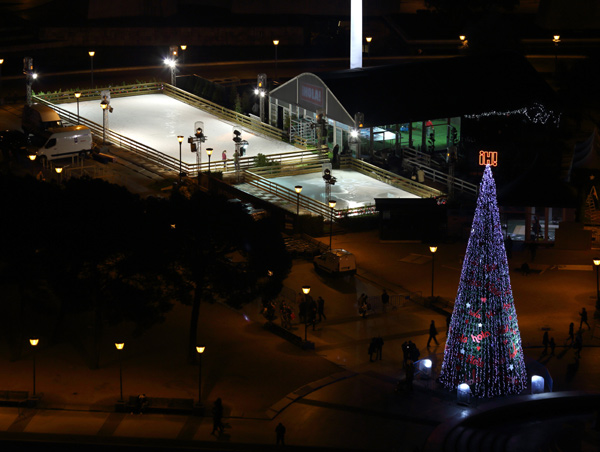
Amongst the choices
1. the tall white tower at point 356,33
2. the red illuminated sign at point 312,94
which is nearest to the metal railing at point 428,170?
the red illuminated sign at point 312,94

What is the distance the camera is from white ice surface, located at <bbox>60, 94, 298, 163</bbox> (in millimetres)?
66375

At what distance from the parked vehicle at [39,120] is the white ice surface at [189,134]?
4.61 meters

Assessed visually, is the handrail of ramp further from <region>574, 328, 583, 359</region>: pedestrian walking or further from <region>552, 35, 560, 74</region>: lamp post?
<region>552, 35, 560, 74</region>: lamp post

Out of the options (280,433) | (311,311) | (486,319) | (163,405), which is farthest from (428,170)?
(280,433)

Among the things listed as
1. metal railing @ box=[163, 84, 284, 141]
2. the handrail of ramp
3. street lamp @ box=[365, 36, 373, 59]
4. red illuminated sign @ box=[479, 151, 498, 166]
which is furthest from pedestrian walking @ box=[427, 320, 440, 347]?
street lamp @ box=[365, 36, 373, 59]

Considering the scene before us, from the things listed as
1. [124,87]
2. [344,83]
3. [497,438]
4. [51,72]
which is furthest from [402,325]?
[51,72]

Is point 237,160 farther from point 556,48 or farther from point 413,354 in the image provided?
point 556,48

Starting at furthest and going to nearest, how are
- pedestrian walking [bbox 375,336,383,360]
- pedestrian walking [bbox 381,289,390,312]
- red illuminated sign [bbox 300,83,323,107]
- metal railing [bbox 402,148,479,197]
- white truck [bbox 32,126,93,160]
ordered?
red illuminated sign [bbox 300,83,323,107] → metal railing [bbox 402,148,479,197] → white truck [bbox 32,126,93,160] → pedestrian walking [bbox 381,289,390,312] → pedestrian walking [bbox 375,336,383,360]

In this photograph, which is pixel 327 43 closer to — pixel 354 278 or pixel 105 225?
pixel 354 278

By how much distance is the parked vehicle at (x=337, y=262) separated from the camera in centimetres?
5159

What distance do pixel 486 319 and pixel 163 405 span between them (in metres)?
11.0

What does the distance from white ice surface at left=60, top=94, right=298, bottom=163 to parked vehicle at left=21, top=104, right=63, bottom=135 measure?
4674 millimetres

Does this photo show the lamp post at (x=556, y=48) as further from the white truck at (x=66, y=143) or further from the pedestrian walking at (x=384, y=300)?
the pedestrian walking at (x=384, y=300)

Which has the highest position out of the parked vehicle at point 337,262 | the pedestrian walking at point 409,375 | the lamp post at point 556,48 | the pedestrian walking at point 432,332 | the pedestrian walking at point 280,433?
the lamp post at point 556,48
